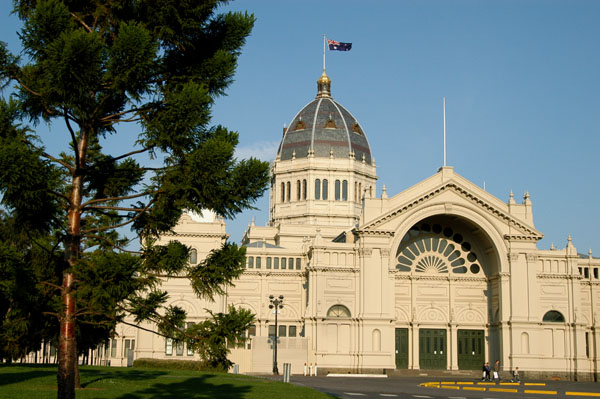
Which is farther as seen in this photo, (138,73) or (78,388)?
(78,388)

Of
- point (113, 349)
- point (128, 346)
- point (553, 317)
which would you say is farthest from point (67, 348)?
point (113, 349)

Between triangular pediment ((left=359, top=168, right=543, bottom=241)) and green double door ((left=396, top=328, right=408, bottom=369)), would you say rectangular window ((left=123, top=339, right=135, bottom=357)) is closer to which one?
green double door ((left=396, top=328, right=408, bottom=369))

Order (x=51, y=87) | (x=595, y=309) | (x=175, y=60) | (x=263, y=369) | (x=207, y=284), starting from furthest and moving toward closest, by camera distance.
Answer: (x=595, y=309), (x=263, y=369), (x=175, y=60), (x=207, y=284), (x=51, y=87)

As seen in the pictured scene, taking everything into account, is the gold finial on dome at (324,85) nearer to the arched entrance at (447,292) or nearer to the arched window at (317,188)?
the arched window at (317,188)

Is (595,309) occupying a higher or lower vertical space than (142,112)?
lower

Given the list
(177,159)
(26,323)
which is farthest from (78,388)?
(177,159)

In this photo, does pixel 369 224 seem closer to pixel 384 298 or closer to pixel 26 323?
pixel 384 298

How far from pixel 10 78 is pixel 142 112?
425 centimetres

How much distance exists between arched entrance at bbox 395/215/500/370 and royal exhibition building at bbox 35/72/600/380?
9 centimetres

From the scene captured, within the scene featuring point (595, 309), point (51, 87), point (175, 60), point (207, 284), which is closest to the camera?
point (51, 87)

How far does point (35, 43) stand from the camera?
Answer: 71.9 ft

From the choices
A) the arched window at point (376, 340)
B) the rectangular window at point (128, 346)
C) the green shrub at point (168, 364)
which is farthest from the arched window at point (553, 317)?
the rectangular window at point (128, 346)

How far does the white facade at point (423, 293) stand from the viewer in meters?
61.2

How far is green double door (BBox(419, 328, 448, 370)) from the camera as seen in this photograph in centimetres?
6469
